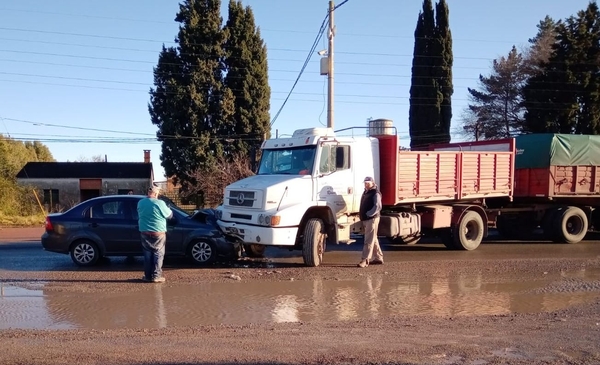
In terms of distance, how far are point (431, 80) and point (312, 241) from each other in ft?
95.6

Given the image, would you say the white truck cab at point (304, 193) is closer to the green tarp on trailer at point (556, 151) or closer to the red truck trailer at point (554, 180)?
the red truck trailer at point (554, 180)

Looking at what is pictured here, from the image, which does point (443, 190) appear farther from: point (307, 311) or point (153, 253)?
point (153, 253)

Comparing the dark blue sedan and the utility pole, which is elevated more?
the utility pole

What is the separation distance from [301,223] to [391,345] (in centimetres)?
560

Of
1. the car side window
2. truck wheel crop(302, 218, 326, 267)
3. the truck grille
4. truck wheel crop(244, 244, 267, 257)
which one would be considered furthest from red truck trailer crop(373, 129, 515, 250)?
the car side window

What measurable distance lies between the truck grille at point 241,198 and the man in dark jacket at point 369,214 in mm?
2297

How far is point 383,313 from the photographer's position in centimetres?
763

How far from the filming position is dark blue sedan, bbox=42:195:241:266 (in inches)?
443

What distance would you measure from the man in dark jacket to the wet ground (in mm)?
467

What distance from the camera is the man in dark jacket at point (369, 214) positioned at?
11.2m

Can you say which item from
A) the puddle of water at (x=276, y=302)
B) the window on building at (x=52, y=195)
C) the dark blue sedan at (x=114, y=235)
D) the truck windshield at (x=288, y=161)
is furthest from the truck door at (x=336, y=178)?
the window on building at (x=52, y=195)

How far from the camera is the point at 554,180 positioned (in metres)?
15.4

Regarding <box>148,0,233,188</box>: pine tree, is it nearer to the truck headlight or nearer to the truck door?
the truck door

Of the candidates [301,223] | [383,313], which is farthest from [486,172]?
[383,313]
